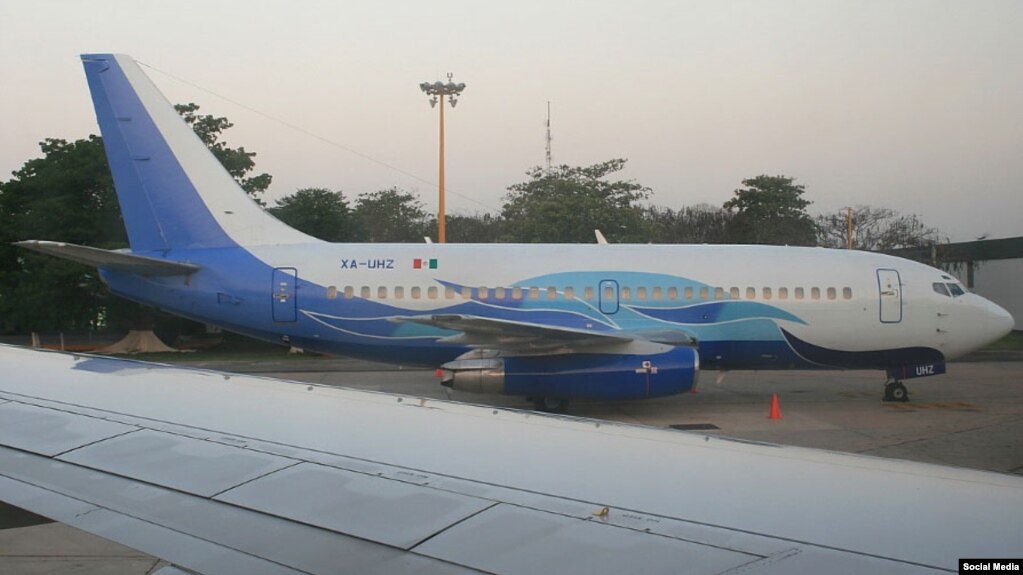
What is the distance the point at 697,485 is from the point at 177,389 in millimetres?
3102

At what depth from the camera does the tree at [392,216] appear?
53.4 meters

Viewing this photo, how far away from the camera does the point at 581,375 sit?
12.3 metres

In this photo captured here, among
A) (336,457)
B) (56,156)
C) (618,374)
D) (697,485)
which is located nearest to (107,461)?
(336,457)

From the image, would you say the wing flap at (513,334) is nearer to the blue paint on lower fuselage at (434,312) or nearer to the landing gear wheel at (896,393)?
the blue paint on lower fuselage at (434,312)

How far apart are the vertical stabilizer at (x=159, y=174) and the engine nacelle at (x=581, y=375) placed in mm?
4572

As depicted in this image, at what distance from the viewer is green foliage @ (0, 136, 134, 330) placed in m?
27.0

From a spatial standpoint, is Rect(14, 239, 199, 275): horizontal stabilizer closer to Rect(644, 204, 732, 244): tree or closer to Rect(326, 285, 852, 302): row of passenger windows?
Rect(326, 285, 852, 302): row of passenger windows

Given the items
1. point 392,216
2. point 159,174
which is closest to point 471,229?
point 392,216

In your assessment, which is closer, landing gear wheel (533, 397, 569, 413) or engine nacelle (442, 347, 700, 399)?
engine nacelle (442, 347, 700, 399)

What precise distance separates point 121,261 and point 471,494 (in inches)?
475

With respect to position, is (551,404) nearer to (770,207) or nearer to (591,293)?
(591,293)

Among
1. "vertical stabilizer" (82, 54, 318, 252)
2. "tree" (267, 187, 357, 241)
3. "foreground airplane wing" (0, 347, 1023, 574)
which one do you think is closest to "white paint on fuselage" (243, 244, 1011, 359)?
"vertical stabilizer" (82, 54, 318, 252)

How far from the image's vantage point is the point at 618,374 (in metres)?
12.2

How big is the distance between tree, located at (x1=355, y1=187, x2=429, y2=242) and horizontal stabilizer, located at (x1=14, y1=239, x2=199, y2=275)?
38.4m
